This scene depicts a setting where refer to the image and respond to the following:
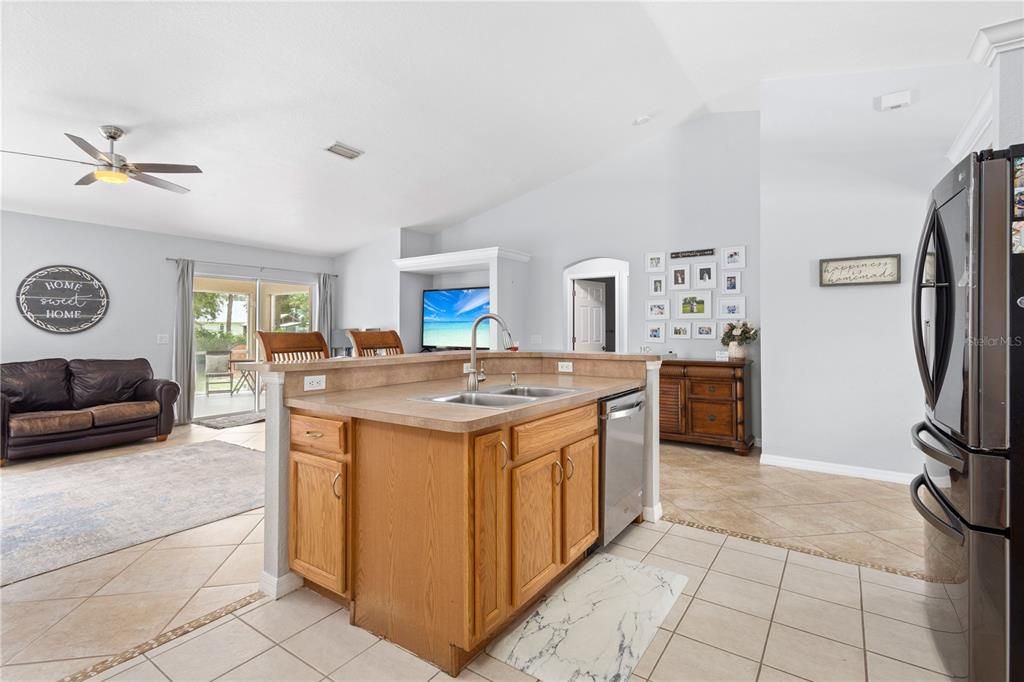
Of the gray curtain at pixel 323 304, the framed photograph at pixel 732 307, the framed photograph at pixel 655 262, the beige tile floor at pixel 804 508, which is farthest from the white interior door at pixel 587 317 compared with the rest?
the gray curtain at pixel 323 304

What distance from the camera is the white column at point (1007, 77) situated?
249cm

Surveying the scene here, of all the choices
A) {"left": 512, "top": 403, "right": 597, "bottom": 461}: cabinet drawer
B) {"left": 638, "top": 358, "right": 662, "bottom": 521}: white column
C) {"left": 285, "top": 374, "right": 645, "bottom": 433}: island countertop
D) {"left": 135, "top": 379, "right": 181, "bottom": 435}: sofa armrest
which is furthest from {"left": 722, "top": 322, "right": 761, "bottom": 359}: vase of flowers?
{"left": 135, "top": 379, "right": 181, "bottom": 435}: sofa armrest

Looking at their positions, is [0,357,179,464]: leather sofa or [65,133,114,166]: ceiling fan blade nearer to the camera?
[65,133,114,166]: ceiling fan blade

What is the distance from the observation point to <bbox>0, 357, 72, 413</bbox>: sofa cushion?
181 inches

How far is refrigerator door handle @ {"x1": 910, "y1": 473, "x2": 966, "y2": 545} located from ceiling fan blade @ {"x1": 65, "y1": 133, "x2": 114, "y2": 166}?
4.67 m

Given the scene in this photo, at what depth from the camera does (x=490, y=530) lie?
169cm

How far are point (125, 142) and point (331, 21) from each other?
7.22ft

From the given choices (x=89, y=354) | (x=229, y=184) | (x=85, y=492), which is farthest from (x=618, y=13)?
(x=89, y=354)

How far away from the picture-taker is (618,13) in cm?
325

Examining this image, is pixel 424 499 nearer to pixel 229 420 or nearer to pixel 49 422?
pixel 49 422

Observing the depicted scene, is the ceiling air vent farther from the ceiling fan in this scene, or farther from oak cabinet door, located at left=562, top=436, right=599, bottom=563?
oak cabinet door, located at left=562, top=436, right=599, bottom=563

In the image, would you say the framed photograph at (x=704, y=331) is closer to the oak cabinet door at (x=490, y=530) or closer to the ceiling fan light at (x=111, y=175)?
the oak cabinet door at (x=490, y=530)

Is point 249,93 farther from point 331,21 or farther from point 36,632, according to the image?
point 36,632

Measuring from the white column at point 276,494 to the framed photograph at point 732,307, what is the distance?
4473 mm
